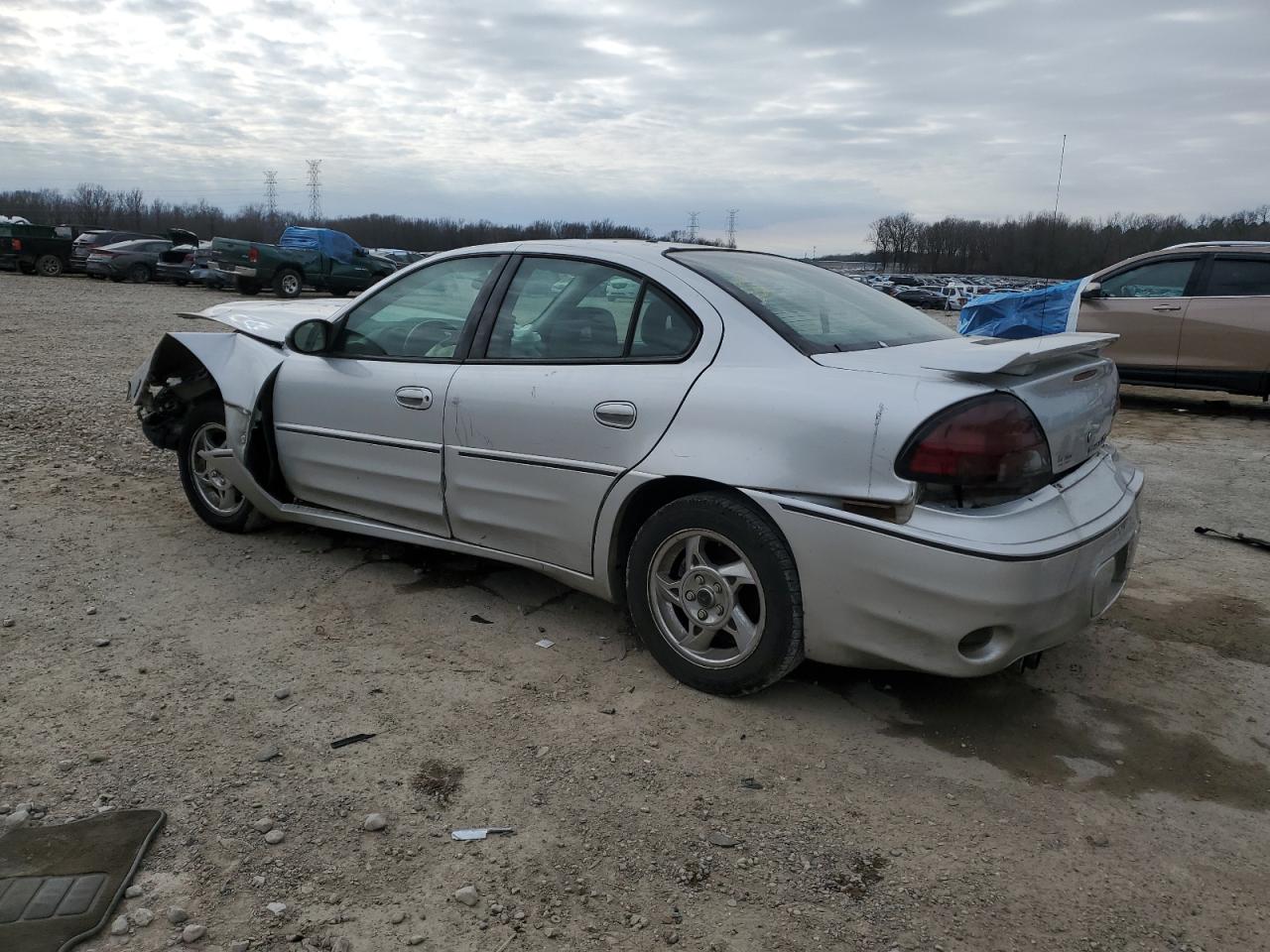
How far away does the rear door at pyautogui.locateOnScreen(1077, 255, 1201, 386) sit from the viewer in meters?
9.84

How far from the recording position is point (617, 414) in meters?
3.33

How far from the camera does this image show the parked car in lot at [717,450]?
275 centimetres

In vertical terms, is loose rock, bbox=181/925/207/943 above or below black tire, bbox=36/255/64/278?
below

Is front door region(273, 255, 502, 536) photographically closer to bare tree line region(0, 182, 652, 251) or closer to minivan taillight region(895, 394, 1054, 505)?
minivan taillight region(895, 394, 1054, 505)

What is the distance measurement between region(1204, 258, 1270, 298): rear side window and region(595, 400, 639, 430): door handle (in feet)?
28.6

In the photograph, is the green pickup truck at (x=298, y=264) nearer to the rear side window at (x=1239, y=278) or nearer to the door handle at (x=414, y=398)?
the rear side window at (x=1239, y=278)

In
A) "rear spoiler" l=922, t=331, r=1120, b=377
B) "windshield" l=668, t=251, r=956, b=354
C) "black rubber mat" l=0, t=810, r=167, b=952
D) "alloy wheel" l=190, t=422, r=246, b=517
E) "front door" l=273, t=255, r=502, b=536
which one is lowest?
"black rubber mat" l=0, t=810, r=167, b=952

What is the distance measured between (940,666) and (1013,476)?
59cm

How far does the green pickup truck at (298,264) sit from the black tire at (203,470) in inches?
797

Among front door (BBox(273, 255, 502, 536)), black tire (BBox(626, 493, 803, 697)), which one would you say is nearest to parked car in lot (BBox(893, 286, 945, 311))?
front door (BBox(273, 255, 502, 536))

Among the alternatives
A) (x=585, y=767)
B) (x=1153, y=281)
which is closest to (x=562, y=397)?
(x=585, y=767)

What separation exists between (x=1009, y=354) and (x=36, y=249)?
31.5m

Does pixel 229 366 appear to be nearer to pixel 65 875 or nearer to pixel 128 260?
pixel 65 875

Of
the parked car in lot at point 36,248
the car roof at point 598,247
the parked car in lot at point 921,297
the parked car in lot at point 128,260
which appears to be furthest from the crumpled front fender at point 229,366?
the parked car in lot at point 921,297
